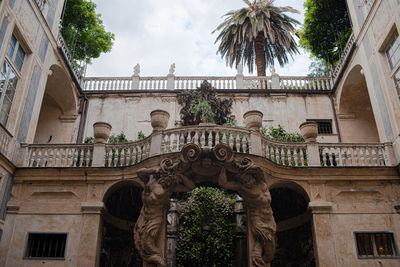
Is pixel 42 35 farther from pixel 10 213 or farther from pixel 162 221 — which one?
pixel 162 221

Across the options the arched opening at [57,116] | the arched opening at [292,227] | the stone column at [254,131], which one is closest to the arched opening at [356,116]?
the arched opening at [292,227]

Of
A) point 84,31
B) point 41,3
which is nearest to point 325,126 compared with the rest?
point 41,3

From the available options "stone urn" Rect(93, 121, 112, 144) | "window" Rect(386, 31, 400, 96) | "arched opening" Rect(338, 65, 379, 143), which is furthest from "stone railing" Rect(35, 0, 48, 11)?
"arched opening" Rect(338, 65, 379, 143)

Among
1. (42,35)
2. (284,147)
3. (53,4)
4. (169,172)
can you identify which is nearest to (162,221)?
(169,172)

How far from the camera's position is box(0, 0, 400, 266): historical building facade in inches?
401

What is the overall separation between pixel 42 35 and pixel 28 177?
5.50 meters

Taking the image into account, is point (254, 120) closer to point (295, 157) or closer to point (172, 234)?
point (295, 157)

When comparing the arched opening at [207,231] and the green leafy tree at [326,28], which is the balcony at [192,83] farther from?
the arched opening at [207,231]

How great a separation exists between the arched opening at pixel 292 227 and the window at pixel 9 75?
29.2 feet

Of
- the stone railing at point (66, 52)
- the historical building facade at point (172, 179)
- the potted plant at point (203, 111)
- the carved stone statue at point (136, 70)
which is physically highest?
the carved stone statue at point (136, 70)

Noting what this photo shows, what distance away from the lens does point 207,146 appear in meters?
10.8

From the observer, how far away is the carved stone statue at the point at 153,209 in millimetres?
9875

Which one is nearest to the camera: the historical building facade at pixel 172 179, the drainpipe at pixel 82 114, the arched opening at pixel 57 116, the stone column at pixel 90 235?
the historical building facade at pixel 172 179

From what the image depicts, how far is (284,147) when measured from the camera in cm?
1208
